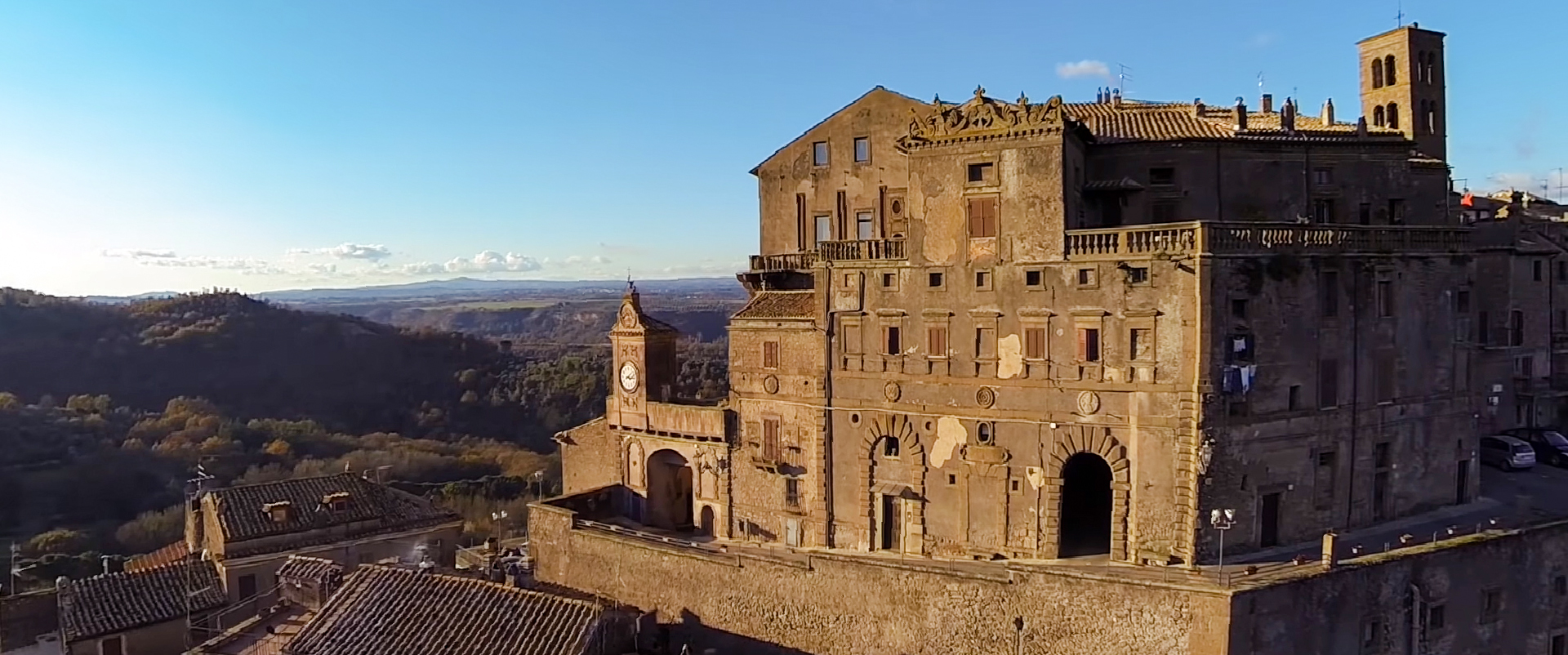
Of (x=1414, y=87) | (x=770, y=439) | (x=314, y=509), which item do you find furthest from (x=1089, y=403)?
(x=314, y=509)

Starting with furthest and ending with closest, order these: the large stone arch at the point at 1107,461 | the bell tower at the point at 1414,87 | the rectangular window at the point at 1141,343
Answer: the bell tower at the point at 1414,87
the large stone arch at the point at 1107,461
the rectangular window at the point at 1141,343

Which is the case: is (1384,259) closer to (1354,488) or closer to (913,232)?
(1354,488)

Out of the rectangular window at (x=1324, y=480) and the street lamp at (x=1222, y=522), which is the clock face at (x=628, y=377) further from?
the rectangular window at (x=1324, y=480)

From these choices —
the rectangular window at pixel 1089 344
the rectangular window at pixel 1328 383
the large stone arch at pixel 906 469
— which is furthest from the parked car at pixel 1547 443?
the large stone arch at pixel 906 469

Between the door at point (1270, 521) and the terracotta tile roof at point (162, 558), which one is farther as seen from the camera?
the terracotta tile roof at point (162, 558)

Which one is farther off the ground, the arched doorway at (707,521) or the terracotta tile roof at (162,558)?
the arched doorway at (707,521)

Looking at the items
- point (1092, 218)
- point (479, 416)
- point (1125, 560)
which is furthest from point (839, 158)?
point (479, 416)

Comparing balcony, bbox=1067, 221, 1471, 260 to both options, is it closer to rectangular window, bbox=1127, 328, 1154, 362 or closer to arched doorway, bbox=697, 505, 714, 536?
rectangular window, bbox=1127, 328, 1154, 362
